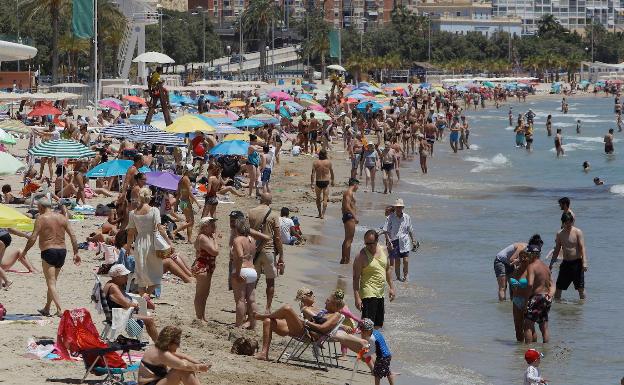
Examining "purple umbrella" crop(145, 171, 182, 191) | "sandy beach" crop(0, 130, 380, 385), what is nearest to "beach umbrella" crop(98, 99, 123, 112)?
"sandy beach" crop(0, 130, 380, 385)

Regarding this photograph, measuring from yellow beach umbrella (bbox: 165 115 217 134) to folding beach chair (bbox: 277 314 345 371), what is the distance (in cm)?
1275

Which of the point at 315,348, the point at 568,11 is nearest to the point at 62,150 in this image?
the point at 315,348

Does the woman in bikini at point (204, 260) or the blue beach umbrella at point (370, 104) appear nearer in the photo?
the woman in bikini at point (204, 260)

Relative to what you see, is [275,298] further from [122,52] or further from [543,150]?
[122,52]

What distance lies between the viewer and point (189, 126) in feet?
79.8

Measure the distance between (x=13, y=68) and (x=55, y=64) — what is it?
20504mm

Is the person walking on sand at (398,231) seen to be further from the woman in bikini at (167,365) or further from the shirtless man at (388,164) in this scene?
the shirtless man at (388,164)

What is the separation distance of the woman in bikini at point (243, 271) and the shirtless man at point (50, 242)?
168 centimetres

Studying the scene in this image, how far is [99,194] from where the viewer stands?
21.4 metres

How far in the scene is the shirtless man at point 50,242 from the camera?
11.5 m

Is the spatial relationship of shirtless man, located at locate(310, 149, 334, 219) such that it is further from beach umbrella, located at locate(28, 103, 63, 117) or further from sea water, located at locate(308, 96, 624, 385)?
beach umbrella, located at locate(28, 103, 63, 117)

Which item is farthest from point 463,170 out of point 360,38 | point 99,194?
point 360,38

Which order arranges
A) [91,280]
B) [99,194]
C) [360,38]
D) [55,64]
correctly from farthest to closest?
1. [360,38]
2. [55,64]
3. [99,194]
4. [91,280]

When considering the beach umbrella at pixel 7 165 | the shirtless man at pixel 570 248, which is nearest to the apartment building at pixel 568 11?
the shirtless man at pixel 570 248
